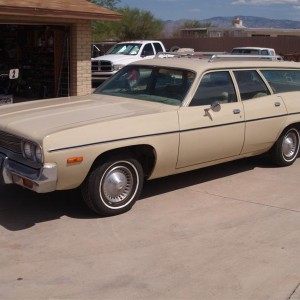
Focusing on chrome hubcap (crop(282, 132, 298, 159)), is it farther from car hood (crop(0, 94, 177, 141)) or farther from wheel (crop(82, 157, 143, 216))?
wheel (crop(82, 157, 143, 216))

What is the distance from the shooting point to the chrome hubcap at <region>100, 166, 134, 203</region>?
5.16 m

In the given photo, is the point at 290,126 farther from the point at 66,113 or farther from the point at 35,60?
the point at 35,60

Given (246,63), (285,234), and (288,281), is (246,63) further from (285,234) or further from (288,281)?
(288,281)

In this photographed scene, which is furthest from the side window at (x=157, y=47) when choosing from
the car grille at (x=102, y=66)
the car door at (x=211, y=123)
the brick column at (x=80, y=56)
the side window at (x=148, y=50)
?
the car door at (x=211, y=123)

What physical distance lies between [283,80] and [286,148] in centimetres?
98

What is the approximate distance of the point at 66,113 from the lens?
213 inches

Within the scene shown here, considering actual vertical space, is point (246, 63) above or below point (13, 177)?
above

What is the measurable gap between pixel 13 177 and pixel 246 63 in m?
3.51

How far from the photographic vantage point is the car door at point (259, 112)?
257 inches

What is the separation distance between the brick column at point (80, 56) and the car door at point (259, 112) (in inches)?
233

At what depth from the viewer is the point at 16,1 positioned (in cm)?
990

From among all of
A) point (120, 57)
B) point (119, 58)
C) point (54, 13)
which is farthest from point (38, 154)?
point (120, 57)

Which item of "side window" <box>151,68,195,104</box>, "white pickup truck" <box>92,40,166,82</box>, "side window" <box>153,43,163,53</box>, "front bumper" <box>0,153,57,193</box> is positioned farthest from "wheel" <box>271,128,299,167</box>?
"side window" <box>153,43,163,53</box>

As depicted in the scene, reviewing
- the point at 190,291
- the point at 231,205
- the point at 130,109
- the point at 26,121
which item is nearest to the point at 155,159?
the point at 130,109
